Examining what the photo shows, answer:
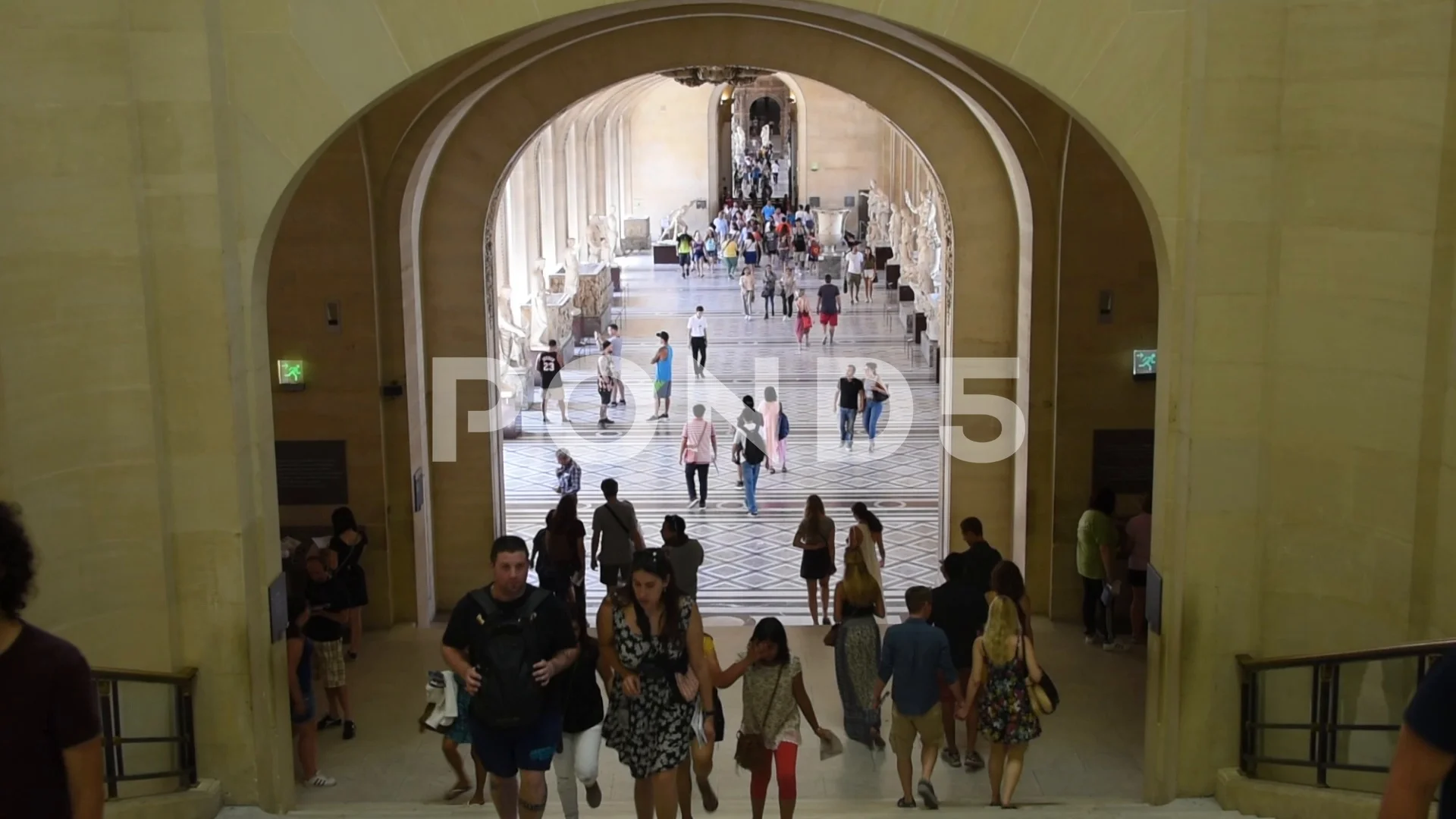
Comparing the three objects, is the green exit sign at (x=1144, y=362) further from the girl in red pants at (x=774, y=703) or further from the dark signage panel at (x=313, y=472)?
the dark signage panel at (x=313, y=472)

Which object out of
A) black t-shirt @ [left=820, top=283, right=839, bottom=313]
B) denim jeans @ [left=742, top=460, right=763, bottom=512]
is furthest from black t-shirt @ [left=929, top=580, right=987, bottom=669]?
black t-shirt @ [left=820, top=283, right=839, bottom=313]

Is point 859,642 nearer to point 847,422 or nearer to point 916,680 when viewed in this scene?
point 916,680

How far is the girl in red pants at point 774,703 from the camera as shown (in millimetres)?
5383

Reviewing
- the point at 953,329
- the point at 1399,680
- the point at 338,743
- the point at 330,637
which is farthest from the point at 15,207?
the point at 953,329

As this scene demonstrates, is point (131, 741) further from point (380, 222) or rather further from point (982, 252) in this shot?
point (982, 252)

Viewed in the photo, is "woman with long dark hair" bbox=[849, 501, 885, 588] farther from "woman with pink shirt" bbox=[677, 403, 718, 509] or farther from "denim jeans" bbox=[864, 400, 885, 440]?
"denim jeans" bbox=[864, 400, 885, 440]

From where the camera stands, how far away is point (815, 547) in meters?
9.33

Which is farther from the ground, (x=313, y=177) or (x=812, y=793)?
(x=313, y=177)

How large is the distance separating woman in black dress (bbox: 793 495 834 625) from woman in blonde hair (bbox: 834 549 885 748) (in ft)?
7.56

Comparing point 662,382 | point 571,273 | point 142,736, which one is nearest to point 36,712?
point 142,736

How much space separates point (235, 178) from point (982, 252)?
5.65m

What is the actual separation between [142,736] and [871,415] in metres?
10.3

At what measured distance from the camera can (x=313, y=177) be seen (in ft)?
29.5

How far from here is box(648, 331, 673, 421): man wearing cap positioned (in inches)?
626
